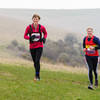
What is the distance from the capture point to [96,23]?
190 metres

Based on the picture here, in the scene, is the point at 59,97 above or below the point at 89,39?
below

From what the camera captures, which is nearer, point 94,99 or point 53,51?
point 94,99

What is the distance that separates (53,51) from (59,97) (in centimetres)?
3078

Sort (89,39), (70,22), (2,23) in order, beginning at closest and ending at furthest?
(89,39) → (2,23) → (70,22)

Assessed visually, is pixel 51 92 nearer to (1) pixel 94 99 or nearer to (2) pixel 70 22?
(1) pixel 94 99

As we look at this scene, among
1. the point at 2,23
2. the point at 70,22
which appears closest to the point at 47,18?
the point at 70,22

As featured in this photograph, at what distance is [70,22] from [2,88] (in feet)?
608

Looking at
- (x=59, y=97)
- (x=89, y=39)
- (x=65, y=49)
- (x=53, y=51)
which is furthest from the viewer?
(x=65, y=49)

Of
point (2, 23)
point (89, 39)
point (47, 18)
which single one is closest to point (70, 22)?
point (47, 18)

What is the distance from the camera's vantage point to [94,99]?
7238mm

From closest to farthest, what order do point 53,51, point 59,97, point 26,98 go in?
point 26,98, point 59,97, point 53,51

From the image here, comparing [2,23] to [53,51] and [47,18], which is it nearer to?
[53,51]

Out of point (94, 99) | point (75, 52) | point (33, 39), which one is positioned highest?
point (33, 39)

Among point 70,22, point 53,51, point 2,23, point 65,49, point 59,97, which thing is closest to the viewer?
point 59,97
